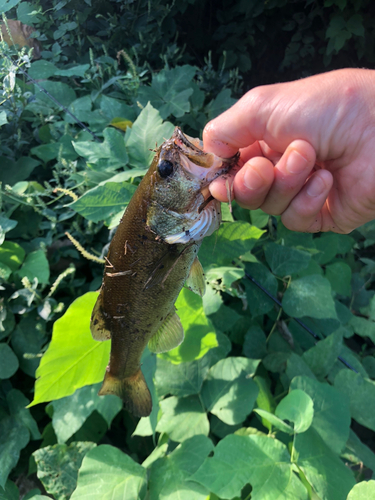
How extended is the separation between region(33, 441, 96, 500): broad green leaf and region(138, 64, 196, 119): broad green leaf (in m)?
1.81

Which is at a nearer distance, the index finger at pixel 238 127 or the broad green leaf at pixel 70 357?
the index finger at pixel 238 127

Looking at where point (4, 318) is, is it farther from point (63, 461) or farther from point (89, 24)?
point (89, 24)

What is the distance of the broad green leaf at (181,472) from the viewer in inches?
42.2

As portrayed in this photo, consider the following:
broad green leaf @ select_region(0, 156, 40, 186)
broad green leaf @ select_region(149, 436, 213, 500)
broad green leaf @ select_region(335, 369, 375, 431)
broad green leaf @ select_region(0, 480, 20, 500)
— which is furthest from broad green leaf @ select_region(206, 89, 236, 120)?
broad green leaf @ select_region(0, 480, 20, 500)

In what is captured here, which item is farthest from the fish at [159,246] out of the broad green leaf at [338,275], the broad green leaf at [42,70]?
the broad green leaf at [42,70]

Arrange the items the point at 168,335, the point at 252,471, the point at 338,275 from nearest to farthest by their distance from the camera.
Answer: the point at 252,471 → the point at 168,335 → the point at 338,275

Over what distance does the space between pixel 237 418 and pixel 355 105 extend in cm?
115

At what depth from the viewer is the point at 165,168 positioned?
890 mm

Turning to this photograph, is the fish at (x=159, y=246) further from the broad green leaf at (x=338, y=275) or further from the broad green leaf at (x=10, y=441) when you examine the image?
the broad green leaf at (x=338, y=275)

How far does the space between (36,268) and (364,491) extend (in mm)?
1458

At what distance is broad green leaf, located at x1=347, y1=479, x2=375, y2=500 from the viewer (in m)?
0.85

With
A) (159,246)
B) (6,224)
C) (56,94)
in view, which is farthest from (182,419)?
(56,94)

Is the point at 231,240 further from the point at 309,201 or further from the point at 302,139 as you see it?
the point at 302,139

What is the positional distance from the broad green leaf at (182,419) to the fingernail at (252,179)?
92 centimetres
